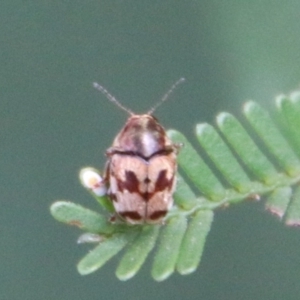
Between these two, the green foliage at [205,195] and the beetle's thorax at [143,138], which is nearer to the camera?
the green foliage at [205,195]

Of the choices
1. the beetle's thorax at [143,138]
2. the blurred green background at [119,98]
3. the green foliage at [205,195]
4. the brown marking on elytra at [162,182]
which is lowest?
the green foliage at [205,195]

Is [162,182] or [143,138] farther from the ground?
[143,138]

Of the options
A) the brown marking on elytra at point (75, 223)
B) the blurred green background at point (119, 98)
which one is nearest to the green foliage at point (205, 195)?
the brown marking on elytra at point (75, 223)

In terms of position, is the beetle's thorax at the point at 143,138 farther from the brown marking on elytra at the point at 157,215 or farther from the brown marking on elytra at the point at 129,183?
the brown marking on elytra at the point at 157,215

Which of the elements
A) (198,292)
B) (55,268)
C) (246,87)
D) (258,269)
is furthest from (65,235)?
(246,87)

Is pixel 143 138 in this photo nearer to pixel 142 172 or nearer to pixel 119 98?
pixel 142 172

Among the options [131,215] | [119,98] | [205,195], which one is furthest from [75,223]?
[119,98]
